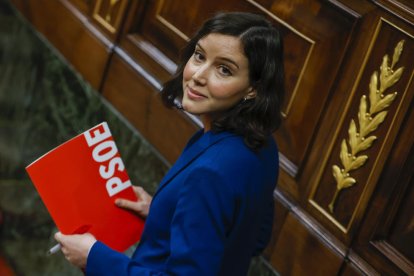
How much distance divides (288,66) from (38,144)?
1.28 meters

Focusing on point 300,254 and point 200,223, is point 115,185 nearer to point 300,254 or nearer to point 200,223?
point 200,223

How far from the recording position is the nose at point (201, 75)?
155cm

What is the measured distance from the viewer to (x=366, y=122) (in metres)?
2.13

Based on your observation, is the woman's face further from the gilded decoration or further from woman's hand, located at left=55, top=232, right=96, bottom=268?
the gilded decoration

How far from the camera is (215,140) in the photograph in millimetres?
1531

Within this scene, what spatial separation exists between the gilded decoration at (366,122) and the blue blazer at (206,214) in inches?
21.2

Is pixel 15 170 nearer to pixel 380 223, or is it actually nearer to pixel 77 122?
pixel 77 122

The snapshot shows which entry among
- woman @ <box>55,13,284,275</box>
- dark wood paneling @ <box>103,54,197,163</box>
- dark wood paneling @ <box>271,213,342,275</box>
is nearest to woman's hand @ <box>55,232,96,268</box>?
woman @ <box>55,13,284,275</box>

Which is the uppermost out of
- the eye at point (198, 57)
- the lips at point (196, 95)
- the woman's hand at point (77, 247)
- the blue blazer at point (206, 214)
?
the eye at point (198, 57)

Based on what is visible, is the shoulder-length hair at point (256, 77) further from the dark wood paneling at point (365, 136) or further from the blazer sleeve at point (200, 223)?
the dark wood paneling at point (365, 136)

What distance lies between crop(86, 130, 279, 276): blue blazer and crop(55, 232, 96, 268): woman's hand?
0.09ft

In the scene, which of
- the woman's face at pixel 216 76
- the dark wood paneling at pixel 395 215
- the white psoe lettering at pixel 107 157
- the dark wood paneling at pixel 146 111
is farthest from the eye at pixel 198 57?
the dark wood paneling at pixel 146 111

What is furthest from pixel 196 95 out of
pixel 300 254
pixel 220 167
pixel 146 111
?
pixel 146 111

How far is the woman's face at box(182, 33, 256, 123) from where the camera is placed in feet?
5.01
